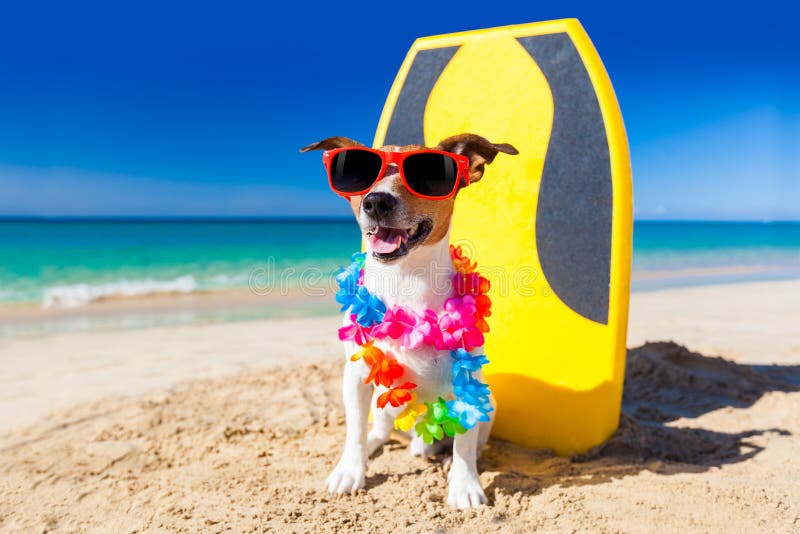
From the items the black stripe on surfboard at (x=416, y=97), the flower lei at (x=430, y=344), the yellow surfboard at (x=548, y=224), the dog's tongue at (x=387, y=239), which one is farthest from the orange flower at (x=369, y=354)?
the black stripe on surfboard at (x=416, y=97)

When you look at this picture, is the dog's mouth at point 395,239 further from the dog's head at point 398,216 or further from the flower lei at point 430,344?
the flower lei at point 430,344

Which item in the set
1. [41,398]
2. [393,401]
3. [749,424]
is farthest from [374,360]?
[41,398]

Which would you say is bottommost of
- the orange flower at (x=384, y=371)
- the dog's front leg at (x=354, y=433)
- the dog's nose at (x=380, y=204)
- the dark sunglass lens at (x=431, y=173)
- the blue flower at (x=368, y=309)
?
the dog's front leg at (x=354, y=433)

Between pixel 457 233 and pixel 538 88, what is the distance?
0.75 meters

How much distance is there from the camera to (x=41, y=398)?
10.3 ft

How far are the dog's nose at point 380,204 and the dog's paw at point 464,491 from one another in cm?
95

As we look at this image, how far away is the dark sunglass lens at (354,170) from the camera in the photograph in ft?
5.69

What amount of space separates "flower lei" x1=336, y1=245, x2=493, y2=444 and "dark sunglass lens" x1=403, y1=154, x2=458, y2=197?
347 mm

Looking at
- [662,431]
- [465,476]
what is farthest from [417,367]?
[662,431]

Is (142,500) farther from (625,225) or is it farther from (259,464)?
(625,225)

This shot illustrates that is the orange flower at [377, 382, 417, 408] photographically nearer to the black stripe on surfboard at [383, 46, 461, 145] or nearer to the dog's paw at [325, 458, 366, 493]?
the dog's paw at [325, 458, 366, 493]

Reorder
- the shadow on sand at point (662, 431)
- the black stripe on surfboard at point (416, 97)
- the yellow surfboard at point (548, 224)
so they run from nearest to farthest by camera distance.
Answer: the shadow on sand at point (662, 431), the yellow surfboard at point (548, 224), the black stripe on surfboard at point (416, 97)

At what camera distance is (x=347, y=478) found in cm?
192

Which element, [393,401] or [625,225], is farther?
[625,225]
